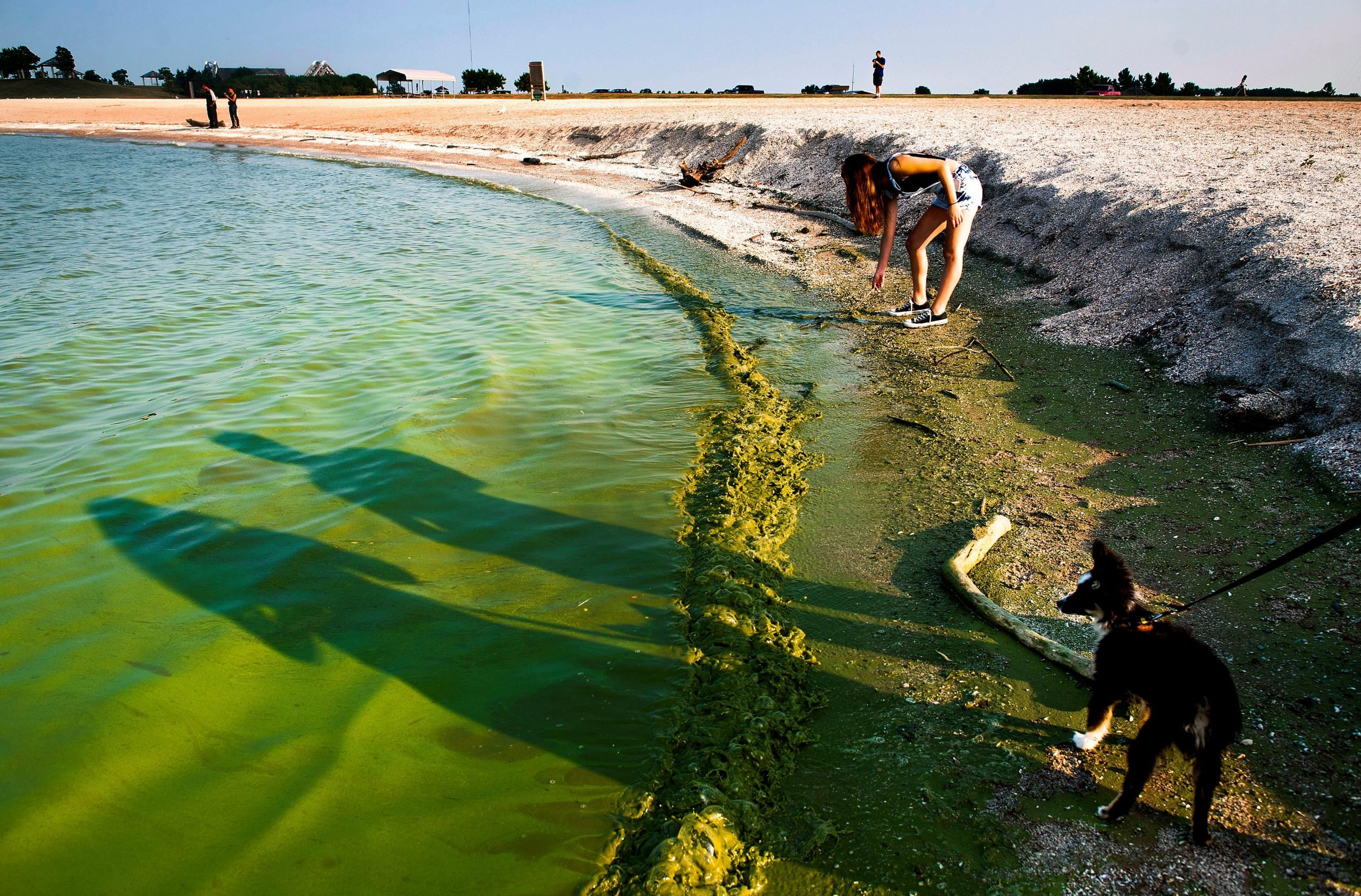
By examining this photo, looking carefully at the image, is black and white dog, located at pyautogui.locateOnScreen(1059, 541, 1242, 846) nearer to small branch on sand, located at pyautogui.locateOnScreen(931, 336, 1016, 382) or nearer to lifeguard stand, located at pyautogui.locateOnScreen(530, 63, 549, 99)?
small branch on sand, located at pyautogui.locateOnScreen(931, 336, 1016, 382)

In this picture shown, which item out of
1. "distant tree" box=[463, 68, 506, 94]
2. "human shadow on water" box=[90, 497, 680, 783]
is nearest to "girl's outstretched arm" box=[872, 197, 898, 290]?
"human shadow on water" box=[90, 497, 680, 783]

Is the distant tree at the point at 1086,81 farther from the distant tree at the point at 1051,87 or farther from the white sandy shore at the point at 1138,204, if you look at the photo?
the white sandy shore at the point at 1138,204

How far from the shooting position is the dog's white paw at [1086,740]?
272cm

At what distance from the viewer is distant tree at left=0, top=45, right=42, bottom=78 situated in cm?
8269

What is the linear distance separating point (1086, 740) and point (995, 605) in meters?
0.80

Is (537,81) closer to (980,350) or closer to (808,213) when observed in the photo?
(808,213)

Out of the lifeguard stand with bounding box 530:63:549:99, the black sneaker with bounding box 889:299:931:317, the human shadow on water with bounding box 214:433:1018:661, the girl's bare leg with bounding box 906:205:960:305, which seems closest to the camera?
the human shadow on water with bounding box 214:433:1018:661

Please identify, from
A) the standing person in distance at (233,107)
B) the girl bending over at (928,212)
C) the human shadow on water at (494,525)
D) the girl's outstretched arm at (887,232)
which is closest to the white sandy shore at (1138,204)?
the girl bending over at (928,212)

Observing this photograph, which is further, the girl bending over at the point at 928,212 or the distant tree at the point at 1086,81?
the distant tree at the point at 1086,81

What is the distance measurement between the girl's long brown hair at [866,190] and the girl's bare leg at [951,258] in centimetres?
73

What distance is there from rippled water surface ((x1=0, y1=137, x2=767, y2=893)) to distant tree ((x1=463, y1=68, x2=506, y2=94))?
222ft

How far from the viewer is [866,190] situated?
7109mm

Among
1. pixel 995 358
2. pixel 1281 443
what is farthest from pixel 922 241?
pixel 1281 443

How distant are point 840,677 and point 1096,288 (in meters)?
6.40
